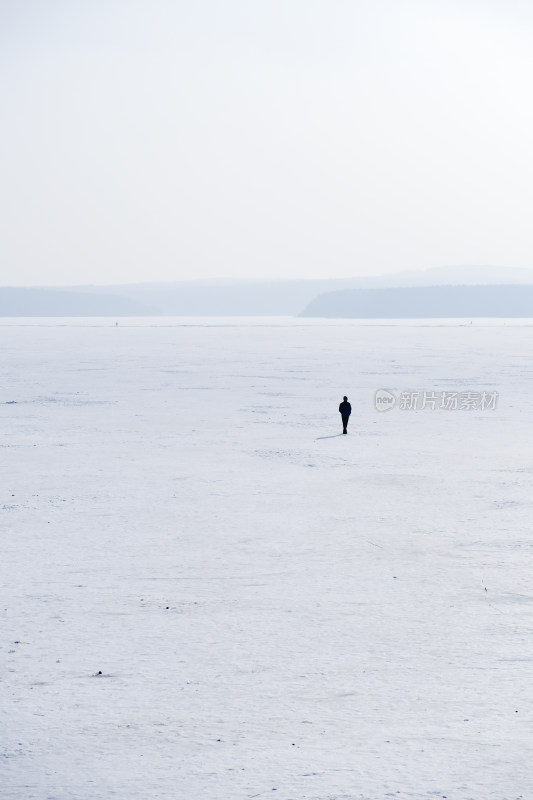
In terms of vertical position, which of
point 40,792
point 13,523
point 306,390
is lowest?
point 40,792

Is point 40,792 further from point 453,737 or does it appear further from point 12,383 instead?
point 12,383

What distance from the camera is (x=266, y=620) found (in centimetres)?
691

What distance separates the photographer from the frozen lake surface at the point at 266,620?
15.4ft

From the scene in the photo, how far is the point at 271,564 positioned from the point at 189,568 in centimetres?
78

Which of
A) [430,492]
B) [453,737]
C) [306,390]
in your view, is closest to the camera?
[453,737]

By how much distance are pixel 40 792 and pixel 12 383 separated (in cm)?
2675

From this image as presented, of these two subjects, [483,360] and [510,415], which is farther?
[483,360]

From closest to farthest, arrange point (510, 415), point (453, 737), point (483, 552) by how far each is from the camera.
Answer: point (453, 737) → point (483, 552) → point (510, 415)

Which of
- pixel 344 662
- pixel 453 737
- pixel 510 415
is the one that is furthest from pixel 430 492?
pixel 510 415

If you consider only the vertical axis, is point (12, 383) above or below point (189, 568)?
above

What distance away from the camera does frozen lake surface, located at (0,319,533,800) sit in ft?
15.4

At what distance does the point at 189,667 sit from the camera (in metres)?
5.96

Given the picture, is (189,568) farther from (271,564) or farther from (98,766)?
(98,766)

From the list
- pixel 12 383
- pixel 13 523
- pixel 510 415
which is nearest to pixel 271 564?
pixel 13 523
